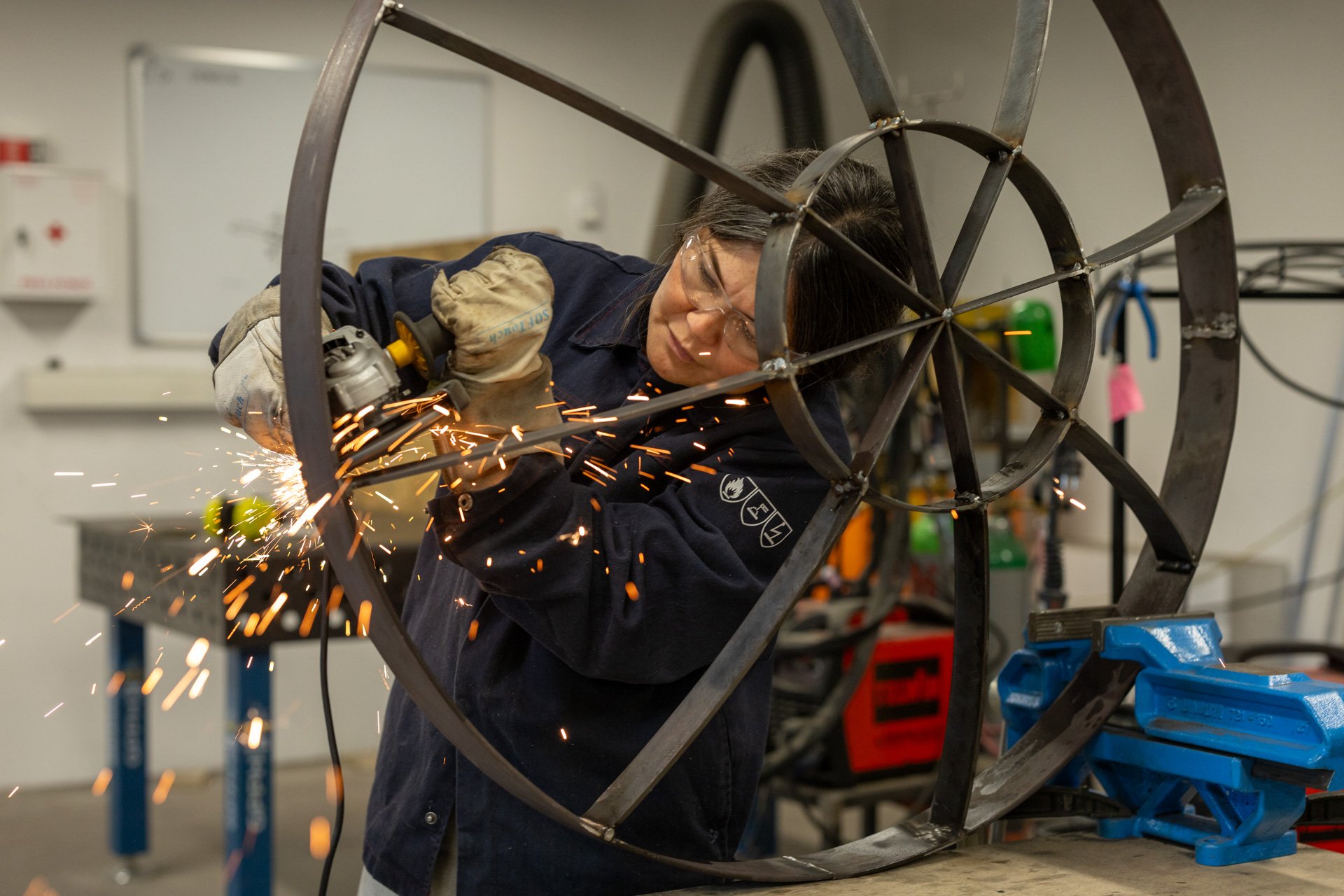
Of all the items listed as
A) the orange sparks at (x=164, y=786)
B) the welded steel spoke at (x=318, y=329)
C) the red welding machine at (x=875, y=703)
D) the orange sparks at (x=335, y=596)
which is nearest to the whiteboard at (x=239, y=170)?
the orange sparks at (x=164, y=786)

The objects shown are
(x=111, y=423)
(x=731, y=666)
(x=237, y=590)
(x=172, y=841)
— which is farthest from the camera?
(x=111, y=423)

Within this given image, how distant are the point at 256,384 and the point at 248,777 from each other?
6.03 feet

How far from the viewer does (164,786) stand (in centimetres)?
390

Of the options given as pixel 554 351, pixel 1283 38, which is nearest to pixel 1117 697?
pixel 554 351

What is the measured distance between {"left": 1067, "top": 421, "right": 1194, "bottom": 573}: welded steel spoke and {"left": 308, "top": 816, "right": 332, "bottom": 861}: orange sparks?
2563mm

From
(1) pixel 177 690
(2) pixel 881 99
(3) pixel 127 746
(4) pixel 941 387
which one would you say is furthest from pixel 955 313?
(1) pixel 177 690

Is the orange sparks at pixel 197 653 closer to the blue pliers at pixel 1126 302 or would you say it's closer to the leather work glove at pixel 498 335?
the blue pliers at pixel 1126 302

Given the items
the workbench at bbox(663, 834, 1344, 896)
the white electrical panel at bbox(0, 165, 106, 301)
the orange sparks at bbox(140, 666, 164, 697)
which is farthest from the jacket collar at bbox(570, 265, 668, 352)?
the white electrical panel at bbox(0, 165, 106, 301)

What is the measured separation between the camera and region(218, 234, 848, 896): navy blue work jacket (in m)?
1.02

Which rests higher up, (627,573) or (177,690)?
(627,573)

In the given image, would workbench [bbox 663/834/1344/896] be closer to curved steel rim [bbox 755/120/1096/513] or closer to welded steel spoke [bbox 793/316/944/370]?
curved steel rim [bbox 755/120/1096/513]

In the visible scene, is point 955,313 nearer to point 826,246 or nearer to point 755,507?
point 826,246

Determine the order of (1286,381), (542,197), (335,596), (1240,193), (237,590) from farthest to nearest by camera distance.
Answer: (542,197), (1240,193), (1286,381), (335,596), (237,590)

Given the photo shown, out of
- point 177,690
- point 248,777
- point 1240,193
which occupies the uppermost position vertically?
point 1240,193
